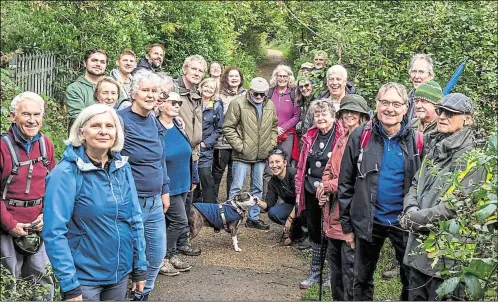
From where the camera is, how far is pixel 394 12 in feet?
44.2

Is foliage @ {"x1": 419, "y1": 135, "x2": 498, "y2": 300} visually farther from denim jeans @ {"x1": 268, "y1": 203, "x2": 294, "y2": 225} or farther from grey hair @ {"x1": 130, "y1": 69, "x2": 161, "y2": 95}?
denim jeans @ {"x1": 268, "y1": 203, "x2": 294, "y2": 225}

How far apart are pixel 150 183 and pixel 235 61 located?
569 inches

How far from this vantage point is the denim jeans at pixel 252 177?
34.3ft

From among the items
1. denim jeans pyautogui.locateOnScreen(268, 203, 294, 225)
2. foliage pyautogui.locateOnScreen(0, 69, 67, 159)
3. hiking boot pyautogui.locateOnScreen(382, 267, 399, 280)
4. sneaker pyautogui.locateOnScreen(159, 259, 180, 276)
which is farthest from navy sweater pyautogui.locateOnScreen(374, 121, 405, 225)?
denim jeans pyautogui.locateOnScreen(268, 203, 294, 225)

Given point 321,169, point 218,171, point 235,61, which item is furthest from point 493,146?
point 235,61

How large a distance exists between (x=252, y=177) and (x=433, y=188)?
5231mm

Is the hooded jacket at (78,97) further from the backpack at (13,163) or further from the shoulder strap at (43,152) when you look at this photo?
the backpack at (13,163)

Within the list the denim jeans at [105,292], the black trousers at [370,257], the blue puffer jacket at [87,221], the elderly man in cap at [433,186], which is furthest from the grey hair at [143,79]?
the elderly man in cap at [433,186]

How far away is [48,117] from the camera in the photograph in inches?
408

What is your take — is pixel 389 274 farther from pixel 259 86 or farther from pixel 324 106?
pixel 259 86

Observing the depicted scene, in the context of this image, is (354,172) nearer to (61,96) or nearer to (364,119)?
(364,119)

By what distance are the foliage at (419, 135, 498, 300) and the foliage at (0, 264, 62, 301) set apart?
2.72 m

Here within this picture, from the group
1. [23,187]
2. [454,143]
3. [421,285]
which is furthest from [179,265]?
[454,143]

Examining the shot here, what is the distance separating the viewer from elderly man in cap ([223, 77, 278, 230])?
1025 centimetres
